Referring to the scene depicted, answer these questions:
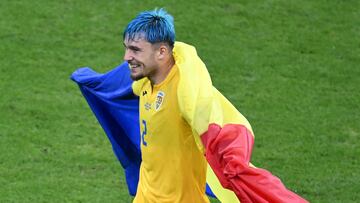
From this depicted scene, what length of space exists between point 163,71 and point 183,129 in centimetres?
39

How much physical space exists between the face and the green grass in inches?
127

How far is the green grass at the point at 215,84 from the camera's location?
30.3ft

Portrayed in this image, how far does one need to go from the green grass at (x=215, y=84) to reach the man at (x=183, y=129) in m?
2.83

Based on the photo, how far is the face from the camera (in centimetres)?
566

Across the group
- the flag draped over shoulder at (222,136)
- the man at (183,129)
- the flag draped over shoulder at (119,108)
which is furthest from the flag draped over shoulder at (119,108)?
the flag draped over shoulder at (222,136)

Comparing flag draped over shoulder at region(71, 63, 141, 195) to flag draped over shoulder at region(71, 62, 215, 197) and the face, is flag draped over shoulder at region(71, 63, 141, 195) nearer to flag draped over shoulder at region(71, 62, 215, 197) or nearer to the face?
flag draped over shoulder at region(71, 62, 215, 197)

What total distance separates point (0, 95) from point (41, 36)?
1.74 metres

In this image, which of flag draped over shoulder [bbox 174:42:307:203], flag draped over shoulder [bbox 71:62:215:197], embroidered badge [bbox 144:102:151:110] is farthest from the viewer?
flag draped over shoulder [bbox 71:62:215:197]

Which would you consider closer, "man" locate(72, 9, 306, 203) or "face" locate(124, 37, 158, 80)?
"man" locate(72, 9, 306, 203)

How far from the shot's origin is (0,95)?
10891 mm

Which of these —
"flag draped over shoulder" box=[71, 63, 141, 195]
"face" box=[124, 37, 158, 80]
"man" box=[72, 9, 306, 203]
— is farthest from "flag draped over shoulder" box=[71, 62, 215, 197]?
"face" box=[124, 37, 158, 80]

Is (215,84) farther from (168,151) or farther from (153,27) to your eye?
(153,27)

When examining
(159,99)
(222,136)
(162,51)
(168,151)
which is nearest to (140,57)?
(162,51)

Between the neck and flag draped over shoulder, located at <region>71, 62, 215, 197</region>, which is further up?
the neck
